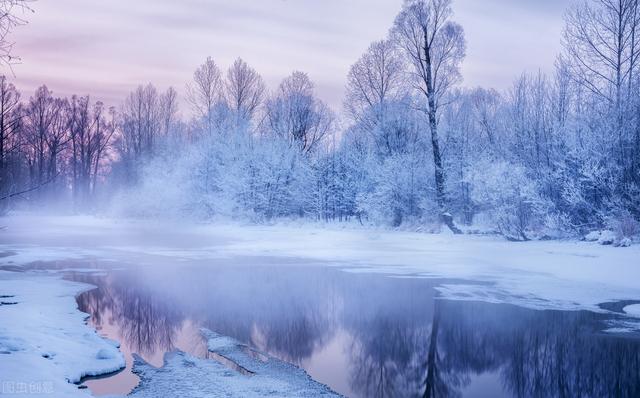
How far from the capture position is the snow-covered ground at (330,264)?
8273 millimetres

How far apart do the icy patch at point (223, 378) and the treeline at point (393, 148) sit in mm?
3181

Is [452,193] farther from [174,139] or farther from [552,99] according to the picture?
[174,139]

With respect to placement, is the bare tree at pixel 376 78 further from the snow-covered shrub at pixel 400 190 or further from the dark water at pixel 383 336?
the dark water at pixel 383 336

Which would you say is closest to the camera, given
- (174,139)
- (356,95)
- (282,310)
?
(282,310)

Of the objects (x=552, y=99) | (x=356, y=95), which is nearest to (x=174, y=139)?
(x=356, y=95)

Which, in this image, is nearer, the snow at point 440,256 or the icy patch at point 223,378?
the icy patch at point 223,378

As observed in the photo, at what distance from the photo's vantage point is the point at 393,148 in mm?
38906

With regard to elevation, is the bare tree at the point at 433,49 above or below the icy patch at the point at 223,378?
above

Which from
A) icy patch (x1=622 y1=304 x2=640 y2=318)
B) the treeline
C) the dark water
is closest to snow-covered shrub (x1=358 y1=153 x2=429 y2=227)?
the treeline

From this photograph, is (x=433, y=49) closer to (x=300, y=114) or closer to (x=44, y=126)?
(x=300, y=114)

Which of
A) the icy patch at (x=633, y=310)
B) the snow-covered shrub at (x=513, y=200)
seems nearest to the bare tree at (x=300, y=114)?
the snow-covered shrub at (x=513, y=200)

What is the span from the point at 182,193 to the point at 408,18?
25.9m

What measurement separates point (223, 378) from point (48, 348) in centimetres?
287

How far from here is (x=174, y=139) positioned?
6044 centimetres
